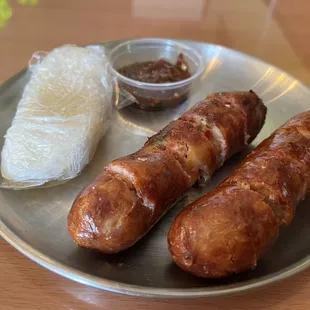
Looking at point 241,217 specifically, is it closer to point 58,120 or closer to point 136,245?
point 136,245

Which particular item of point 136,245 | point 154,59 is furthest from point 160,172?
point 154,59

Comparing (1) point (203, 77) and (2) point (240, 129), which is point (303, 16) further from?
(2) point (240, 129)

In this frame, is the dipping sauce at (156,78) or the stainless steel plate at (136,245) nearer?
the stainless steel plate at (136,245)

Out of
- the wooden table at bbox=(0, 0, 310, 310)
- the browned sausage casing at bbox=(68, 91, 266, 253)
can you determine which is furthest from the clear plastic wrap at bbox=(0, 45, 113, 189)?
the wooden table at bbox=(0, 0, 310, 310)

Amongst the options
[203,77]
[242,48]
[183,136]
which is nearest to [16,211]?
[183,136]

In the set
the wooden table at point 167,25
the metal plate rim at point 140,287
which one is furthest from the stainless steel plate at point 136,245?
the wooden table at point 167,25

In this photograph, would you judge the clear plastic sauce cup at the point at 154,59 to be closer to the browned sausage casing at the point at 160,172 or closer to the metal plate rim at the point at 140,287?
the browned sausage casing at the point at 160,172
